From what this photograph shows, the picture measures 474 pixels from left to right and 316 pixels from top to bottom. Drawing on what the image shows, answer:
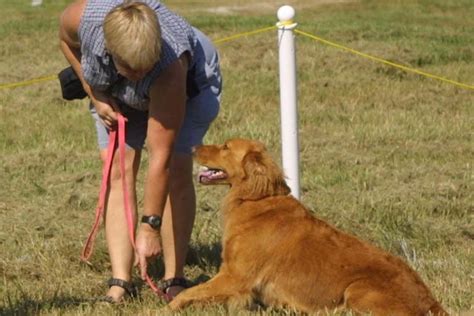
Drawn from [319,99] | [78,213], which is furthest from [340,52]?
[78,213]

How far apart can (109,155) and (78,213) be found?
217 centimetres

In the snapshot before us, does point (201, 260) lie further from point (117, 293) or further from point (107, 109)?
point (107, 109)

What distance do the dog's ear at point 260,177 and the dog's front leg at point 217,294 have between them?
19.6 inches

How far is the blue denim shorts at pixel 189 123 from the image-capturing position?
237 inches

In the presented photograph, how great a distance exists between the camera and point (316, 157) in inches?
384

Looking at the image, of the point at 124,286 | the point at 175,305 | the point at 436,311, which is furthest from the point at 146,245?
the point at 436,311

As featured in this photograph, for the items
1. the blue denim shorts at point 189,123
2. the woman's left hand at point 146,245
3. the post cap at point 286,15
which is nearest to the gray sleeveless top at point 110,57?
the blue denim shorts at point 189,123

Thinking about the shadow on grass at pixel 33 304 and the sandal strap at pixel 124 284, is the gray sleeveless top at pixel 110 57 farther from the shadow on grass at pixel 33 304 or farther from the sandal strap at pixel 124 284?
the shadow on grass at pixel 33 304

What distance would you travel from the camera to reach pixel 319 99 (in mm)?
13359

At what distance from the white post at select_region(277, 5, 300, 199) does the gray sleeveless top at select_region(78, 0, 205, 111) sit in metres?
1.23

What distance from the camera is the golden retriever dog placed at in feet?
16.8

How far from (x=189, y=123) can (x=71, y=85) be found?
0.78 m

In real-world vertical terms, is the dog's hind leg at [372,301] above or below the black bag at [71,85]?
below

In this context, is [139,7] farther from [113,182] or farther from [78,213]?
[78,213]
